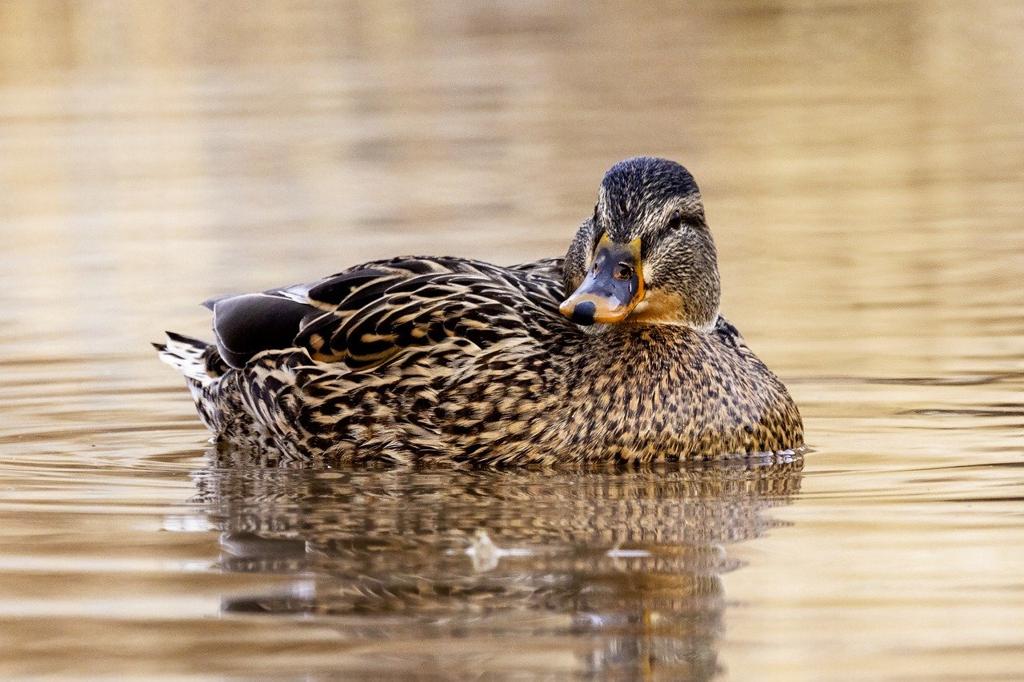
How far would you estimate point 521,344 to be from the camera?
802 centimetres

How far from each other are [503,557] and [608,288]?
1705 mm

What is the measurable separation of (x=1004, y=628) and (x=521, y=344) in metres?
3.10

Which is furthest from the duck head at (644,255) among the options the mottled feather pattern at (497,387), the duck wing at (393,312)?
the duck wing at (393,312)

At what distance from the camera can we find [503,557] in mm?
6137

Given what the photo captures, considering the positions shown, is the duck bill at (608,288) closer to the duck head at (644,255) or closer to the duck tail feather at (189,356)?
the duck head at (644,255)

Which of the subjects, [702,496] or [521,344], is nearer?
[702,496]

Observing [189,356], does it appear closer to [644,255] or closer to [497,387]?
[497,387]

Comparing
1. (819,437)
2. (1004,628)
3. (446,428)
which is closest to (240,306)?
(446,428)

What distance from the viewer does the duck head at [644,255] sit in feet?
25.0

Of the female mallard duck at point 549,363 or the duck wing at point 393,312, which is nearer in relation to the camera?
the female mallard duck at point 549,363

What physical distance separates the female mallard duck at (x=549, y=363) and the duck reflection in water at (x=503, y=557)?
157mm

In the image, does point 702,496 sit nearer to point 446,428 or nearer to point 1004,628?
point 446,428

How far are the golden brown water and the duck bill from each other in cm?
56

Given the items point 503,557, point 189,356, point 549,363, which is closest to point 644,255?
point 549,363
